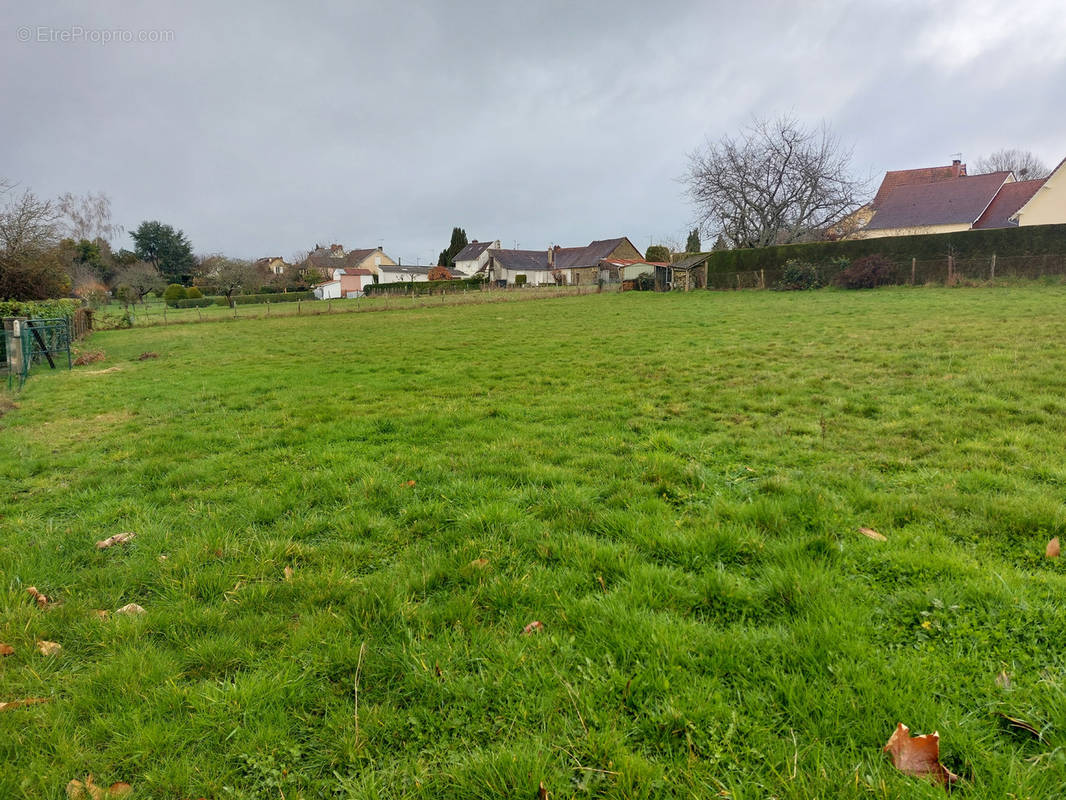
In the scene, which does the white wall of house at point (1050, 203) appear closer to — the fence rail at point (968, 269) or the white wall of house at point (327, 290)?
the fence rail at point (968, 269)

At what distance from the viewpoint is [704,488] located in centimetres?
380

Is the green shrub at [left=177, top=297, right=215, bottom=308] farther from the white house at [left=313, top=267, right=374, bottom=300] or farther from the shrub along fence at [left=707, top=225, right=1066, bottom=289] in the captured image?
the shrub along fence at [left=707, top=225, right=1066, bottom=289]

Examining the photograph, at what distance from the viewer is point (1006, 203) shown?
33188 millimetres

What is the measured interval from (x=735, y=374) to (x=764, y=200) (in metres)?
34.3

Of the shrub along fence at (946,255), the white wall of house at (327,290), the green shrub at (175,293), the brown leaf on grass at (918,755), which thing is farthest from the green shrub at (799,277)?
the white wall of house at (327,290)

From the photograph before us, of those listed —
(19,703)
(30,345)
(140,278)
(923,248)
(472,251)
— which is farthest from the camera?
(472,251)

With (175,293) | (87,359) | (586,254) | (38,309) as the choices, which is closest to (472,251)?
(586,254)

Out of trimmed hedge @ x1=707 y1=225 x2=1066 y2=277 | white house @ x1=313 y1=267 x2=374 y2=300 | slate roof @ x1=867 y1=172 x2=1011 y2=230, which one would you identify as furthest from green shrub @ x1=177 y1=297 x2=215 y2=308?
slate roof @ x1=867 y1=172 x2=1011 y2=230

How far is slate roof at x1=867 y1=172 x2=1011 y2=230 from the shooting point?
3359cm

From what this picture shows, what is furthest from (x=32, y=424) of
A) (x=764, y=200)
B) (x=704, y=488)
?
(x=764, y=200)

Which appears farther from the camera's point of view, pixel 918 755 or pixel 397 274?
pixel 397 274

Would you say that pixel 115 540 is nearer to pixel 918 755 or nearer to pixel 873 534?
pixel 918 755

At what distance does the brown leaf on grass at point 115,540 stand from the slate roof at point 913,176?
53.7 m

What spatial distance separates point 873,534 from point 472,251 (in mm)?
79740
